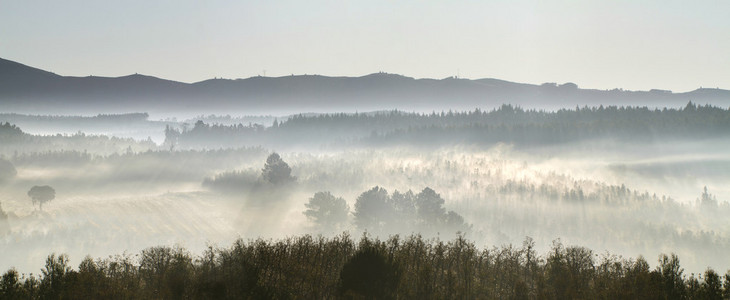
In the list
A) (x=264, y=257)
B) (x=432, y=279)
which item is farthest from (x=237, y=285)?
(x=432, y=279)

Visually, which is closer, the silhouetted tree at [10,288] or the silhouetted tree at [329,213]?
the silhouetted tree at [10,288]

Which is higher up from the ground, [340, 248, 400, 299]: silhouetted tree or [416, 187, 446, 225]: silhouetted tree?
[340, 248, 400, 299]: silhouetted tree

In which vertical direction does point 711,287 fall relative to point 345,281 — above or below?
above

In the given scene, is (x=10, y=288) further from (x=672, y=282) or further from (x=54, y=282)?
(x=672, y=282)

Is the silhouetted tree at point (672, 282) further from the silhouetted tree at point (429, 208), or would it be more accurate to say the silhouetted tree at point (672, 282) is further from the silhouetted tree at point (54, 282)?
the silhouetted tree at point (429, 208)

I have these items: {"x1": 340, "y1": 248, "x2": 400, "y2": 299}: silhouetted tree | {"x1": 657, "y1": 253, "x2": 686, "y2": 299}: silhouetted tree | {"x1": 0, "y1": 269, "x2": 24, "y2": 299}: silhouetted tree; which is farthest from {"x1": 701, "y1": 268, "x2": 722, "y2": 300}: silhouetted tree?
{"x1": 0, "y1": 269, "x2": 24, "y2": 299}: silhouetted tree

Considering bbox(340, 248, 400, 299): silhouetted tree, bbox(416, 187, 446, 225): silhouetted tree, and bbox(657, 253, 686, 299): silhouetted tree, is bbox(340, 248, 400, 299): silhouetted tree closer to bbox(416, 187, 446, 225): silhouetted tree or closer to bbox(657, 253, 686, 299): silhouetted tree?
bbox(657, 253, 686, 299): silhouetted tree

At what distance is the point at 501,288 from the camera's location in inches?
3248

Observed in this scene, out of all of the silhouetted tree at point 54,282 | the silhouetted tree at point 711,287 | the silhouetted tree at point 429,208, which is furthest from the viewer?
the silhouetted tree at point 429,208

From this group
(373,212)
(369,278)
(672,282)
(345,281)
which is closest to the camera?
(369,278)

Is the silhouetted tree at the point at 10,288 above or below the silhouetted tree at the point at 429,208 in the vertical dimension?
above

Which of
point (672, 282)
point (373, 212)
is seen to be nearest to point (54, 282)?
point (672, 282)

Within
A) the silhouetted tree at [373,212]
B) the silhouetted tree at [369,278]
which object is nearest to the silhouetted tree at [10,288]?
the silhouetted tree at [369,278]

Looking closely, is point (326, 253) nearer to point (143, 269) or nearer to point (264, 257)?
point (264, 257)
